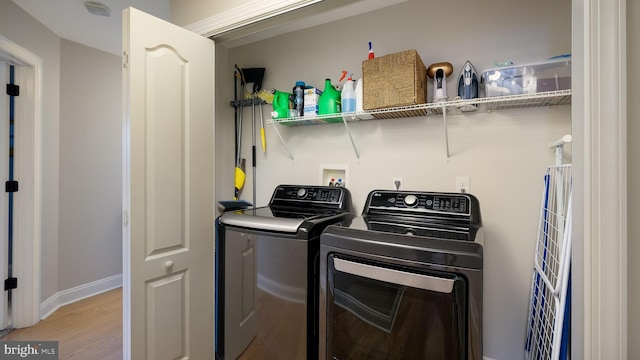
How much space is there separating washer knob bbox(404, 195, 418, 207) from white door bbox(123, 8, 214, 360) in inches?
45.8

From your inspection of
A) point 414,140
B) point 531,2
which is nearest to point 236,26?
point 414,140

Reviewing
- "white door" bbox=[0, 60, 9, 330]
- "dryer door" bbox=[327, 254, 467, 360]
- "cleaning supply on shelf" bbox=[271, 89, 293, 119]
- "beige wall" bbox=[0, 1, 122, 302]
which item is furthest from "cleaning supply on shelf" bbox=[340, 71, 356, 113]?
"white door" bbox=[0, 60, 9, 330]

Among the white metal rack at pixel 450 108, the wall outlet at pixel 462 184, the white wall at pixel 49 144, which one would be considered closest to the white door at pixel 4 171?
the white wall at pixel 49 144

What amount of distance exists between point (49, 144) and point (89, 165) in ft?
Answer: 1.25

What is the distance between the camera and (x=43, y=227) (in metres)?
2.33

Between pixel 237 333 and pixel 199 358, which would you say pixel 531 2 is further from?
pixel 199 358

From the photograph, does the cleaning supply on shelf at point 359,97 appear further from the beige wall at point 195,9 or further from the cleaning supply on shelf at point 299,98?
the beige wall at point 195,9

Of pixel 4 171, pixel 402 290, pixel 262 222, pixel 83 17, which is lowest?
pixel 402 290

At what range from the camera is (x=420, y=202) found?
156 cm

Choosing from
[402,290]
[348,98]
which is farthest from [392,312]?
[348,98]

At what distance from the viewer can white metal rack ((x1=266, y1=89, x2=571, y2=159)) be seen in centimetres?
136

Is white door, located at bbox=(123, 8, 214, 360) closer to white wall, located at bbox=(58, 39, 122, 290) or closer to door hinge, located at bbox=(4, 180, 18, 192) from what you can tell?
door hinge, located at bbox=(4, 180, 18, 192)

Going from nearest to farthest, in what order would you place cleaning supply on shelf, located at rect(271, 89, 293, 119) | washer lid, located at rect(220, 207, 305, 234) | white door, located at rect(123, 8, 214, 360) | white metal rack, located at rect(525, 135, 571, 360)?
white metal rack, located at rect(525, 135, 571, 360)
white door, located at rect(123, 8, 214, 360)
washer lid, located at rect(220, 207, 305, 234)
cleaning supply on shelf, located at rect(271, 89, 293, 119)

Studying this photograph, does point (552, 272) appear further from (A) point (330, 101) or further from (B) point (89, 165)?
(B) point (89, 165)
